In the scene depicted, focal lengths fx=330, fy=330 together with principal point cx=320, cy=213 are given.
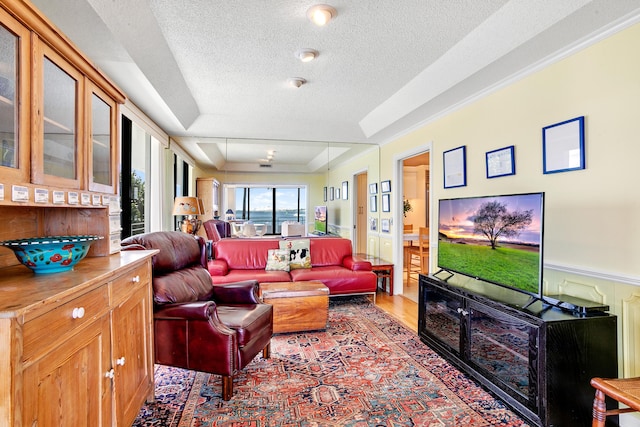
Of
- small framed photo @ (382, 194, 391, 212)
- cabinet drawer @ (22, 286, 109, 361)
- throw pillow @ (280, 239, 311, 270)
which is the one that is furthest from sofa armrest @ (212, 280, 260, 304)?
small framed photo @ (382, 194, 391, 212)

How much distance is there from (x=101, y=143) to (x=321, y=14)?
58.4 inches

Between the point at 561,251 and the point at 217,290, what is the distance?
8.84 feet

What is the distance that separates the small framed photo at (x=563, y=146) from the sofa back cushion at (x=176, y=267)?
2.83 meters

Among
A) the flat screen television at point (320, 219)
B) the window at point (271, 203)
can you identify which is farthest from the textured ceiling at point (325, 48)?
the window at point (271, 203)

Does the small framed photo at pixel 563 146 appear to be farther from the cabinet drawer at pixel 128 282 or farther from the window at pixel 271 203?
the window at pixel 271 203

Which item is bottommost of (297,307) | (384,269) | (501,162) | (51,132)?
(297,307)

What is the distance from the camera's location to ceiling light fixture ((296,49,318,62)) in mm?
2555

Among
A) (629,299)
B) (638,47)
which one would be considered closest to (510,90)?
(638,47)

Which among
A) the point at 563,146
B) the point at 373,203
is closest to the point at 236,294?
the point at 563,146

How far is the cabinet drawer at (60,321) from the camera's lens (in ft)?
3.11

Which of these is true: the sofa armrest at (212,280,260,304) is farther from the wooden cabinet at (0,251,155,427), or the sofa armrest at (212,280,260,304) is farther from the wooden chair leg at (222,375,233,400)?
the wooden cabinet at (0,251,155,427)

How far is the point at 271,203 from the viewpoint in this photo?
867cm

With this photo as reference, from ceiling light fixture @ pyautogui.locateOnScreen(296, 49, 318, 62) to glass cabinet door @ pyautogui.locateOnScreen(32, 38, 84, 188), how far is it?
1549 millimetres

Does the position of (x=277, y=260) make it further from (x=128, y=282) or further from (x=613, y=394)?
(x=613, y=394)
